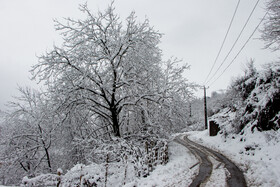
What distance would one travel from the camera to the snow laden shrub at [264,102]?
10.9 meters

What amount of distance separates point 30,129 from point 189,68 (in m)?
15.5

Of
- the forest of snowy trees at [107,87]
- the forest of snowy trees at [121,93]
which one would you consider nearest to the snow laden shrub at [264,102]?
the forest of snowy trees at [121,93]

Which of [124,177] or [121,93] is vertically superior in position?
[121,93]

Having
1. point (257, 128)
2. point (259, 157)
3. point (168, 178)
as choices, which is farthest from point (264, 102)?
point (168, 178)

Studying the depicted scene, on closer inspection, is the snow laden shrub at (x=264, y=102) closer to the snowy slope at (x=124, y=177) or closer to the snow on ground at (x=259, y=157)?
the snow on ground at (x=259, y=157)

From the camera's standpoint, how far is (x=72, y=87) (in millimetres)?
9812

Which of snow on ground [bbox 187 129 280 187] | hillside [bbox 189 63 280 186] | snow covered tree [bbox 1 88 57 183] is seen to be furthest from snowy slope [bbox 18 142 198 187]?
snow covered tree [bbox 1 88 57 183]

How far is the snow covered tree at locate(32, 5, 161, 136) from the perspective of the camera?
9.95 meters

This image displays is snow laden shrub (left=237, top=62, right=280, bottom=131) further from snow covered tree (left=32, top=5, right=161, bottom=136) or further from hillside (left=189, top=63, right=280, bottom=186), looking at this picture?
snow covered tree (left=32, top=5, right=161, bottom=136)

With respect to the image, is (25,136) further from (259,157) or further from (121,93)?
(259,157)

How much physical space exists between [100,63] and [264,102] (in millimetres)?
10653

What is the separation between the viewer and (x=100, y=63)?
10.5 metres

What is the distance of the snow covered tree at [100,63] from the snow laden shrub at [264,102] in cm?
704

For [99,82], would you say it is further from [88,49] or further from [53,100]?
[53,100]
